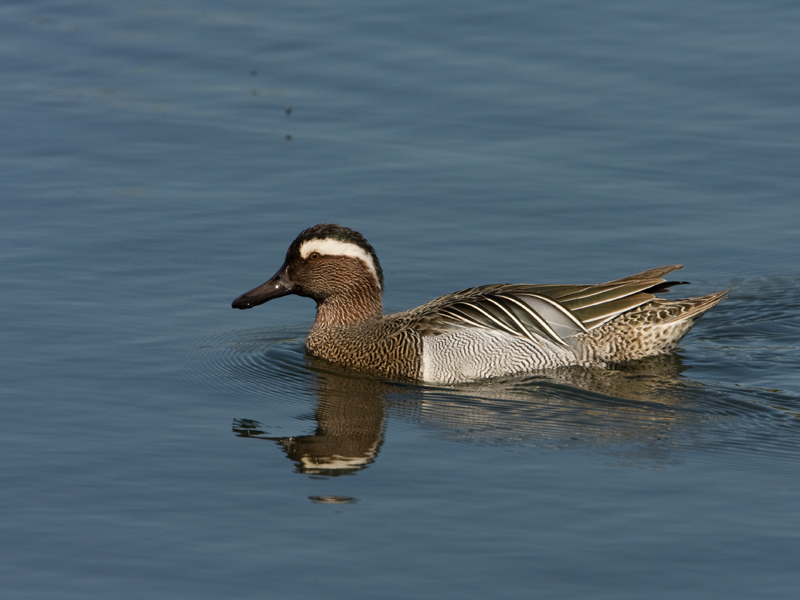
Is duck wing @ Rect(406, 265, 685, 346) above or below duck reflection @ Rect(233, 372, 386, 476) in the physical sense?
above

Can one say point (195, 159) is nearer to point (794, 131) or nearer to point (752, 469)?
point (794, 131)

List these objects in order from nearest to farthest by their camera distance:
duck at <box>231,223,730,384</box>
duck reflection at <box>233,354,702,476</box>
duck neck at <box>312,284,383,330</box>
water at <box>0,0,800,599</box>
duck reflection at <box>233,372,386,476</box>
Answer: water at <box>0,0,800,599</box> → duck reflection at <box>233,372,386,476</box> → duck reflection at <box>233,354,702,476</box> → duck at <box>231,223,730,384</box> → duck neck at <box>312,284,383,330</box>

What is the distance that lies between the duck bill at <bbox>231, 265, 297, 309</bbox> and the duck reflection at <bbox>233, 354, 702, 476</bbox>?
2.21 feet

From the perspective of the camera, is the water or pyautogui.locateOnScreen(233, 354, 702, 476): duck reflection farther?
pyautogui.locateOnScreen(233, 354, 702, 476): duck reflection

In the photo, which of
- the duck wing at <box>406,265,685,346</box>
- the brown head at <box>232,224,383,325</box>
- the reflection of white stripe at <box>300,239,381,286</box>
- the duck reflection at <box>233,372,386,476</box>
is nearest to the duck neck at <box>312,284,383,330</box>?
the brown head at <box>232,224,383,325</box>

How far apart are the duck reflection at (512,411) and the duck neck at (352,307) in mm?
459

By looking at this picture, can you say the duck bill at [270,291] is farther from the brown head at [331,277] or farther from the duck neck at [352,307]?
the duck neck at [352,307]

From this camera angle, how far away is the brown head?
10102mm

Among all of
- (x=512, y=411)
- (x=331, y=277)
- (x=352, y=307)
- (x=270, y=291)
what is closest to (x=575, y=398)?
(x=512, y=411)

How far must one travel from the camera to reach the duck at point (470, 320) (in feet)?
31.7

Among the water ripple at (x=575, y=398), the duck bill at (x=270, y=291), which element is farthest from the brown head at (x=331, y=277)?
the water ripple at (x=575, y=398)

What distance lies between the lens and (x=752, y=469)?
753cm

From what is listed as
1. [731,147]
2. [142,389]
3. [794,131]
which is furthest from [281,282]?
[794,131]

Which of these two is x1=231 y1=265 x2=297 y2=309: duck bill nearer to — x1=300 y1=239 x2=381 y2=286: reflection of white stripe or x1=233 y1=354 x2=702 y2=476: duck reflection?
x1=300 y1=239 x2=381 y2=286: reflection of white stripe
